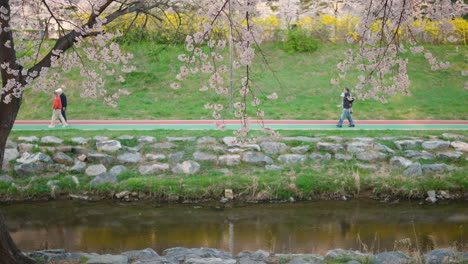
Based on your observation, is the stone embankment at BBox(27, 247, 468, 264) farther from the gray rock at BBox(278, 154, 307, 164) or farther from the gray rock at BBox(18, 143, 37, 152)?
the gray rock at BBox(18, 143, 37, 152)

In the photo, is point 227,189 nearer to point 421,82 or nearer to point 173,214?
point 173,214

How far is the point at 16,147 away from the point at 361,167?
32.6 ft

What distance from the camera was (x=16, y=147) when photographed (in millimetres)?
13234

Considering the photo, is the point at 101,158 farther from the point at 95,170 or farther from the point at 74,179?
the point at 74,179

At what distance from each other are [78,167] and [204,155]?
11.6 feet

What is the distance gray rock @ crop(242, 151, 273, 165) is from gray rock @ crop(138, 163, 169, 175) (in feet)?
7.51

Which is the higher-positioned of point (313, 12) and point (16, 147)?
point (313, 12)

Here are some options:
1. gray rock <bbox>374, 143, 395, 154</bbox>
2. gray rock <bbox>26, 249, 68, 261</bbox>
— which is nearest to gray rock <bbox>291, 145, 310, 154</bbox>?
gray rock <bbox>374, 143, 395, 154</bbox>

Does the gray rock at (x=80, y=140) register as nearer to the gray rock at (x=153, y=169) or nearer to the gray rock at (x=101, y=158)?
the gray rock at (x=101, y=158)

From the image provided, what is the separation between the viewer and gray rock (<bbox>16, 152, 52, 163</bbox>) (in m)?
12.8

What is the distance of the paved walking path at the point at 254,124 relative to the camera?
1620cm

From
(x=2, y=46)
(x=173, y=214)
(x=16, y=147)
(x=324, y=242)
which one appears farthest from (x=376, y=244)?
(x=16, y=147)

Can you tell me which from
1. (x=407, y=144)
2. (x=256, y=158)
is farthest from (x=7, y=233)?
(x=407, y=144)

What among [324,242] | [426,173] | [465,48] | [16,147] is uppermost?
[465,48]
